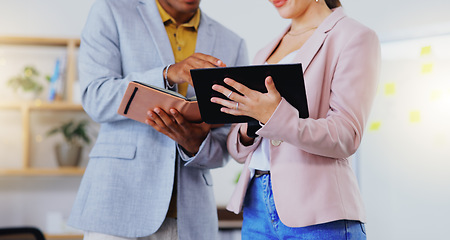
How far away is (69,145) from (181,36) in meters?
1.83

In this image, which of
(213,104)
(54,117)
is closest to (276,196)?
(213,104)

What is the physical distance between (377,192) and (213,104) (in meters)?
1.93

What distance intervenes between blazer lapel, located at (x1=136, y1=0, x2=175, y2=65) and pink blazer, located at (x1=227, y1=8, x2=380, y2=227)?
493 mm

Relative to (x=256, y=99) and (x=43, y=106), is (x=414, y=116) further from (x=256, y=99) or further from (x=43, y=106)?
(x=43, y=106)

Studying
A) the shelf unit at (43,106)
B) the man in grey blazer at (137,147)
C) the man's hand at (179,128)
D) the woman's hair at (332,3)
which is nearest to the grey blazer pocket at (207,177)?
the man in grey blazer at (137,147)

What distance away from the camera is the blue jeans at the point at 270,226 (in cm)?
104

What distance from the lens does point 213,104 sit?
3.66ft

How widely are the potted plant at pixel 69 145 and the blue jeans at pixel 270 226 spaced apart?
7.19ft

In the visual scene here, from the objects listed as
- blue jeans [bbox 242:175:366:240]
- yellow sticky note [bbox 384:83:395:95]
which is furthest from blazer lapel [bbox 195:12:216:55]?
yellow sticky note [bbox 384:83:395:95]

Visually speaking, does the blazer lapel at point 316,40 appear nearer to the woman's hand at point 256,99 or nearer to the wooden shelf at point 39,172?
the woman's hand at point 256,99

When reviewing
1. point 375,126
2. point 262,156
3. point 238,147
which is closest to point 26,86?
point 375,126

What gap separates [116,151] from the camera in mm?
1439

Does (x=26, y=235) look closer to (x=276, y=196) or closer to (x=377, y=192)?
(x=276, y=196)

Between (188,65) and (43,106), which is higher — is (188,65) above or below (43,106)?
above
